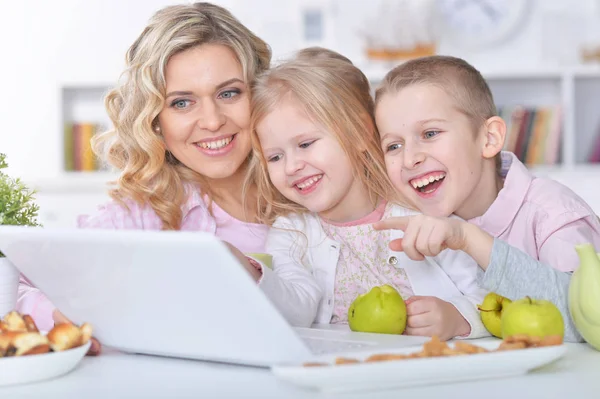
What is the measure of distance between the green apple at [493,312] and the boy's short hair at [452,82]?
391mm

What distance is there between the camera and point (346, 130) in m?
1.57

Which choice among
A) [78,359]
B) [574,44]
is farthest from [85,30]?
[78,359]

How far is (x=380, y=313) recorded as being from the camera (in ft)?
3.91

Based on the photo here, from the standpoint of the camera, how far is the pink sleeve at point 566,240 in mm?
1306

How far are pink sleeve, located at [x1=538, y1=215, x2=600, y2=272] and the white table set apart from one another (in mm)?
354

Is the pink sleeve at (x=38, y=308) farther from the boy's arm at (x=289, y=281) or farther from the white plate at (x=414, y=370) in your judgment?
the white plate at (x=414, y=370)

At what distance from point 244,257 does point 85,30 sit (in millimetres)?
3333

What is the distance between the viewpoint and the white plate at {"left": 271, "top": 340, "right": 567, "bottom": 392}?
781 mm

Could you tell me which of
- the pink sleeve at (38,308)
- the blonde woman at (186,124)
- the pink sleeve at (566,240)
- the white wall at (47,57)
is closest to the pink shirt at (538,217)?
the pink sleeve at (566,240)

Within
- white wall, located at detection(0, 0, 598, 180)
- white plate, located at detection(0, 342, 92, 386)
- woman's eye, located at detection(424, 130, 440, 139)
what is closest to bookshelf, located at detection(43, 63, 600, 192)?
white wall, located at detection(0, 0, 598, 180)

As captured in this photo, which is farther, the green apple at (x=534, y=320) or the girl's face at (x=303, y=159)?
the girl's face at (x=303, y=159)

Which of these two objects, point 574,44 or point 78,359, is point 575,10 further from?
point 78,359

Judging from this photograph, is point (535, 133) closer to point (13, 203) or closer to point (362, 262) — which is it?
point (362, 262)

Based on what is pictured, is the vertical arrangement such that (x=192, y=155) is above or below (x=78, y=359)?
above
